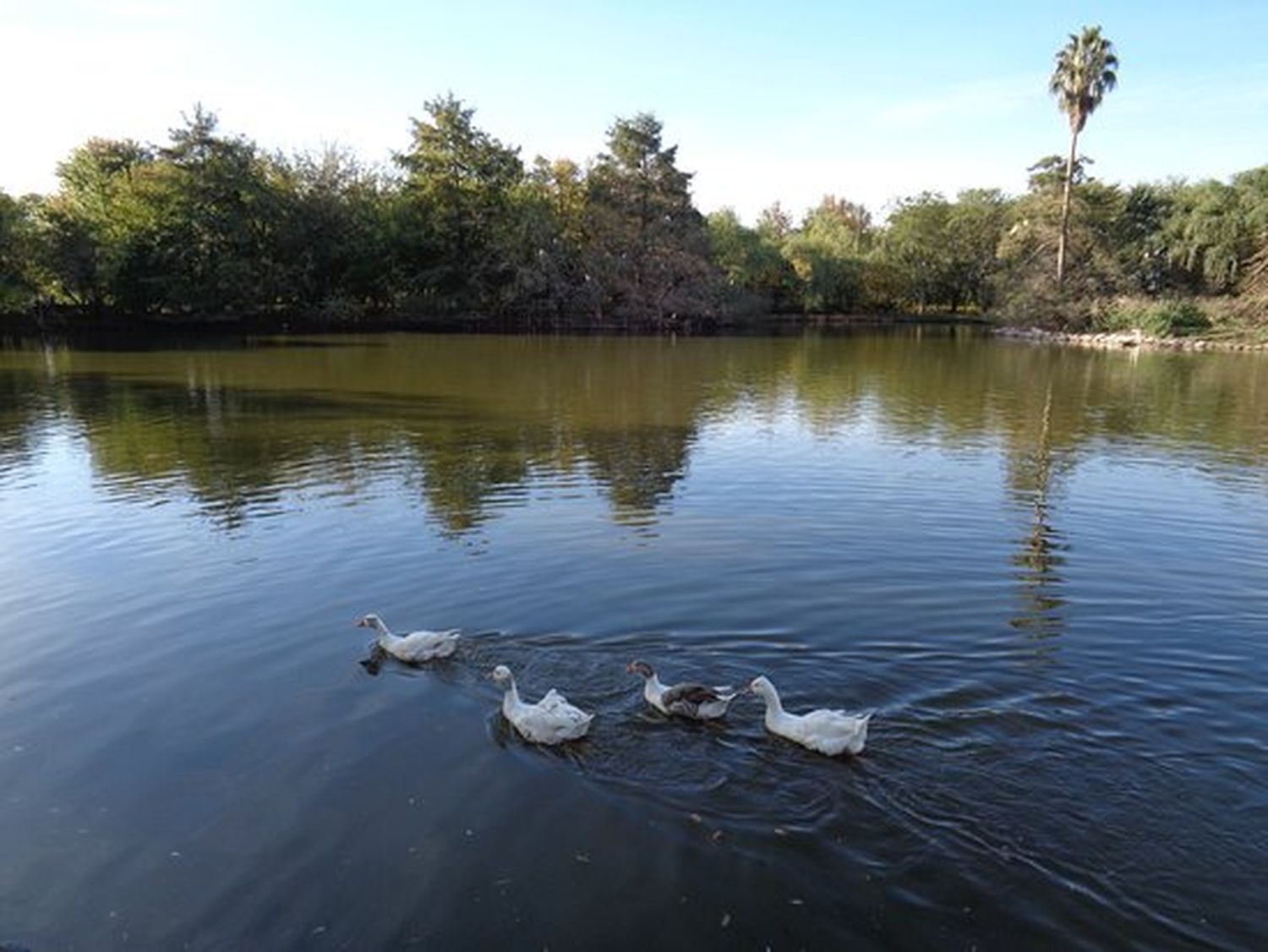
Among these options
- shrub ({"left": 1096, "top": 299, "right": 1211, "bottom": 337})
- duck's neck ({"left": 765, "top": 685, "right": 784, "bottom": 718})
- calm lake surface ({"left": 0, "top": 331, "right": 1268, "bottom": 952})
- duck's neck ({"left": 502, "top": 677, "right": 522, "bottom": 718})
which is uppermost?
shrub ({"left": 1096, "top": 299, "right": 1211, "bottom": 337})

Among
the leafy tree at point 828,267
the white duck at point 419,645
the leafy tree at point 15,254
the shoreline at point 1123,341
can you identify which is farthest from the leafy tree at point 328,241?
the white duck at point 419,645

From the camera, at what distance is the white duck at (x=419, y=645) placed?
10117 mm

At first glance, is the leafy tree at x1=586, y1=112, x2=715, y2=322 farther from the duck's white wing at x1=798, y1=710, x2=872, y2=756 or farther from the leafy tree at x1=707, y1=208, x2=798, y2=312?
the duck's white wing at x1=798, y1=710, x2=872, y2=756

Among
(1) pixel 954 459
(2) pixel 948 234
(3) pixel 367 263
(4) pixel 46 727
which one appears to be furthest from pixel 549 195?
(4) pixel 46 727

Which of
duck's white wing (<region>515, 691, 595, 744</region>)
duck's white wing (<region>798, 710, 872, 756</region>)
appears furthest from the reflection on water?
duck's white wing (<region>798, 710, 872, 756</region>)

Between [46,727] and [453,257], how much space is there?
70900 mm

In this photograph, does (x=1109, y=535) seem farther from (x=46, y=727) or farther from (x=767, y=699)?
(x=46, y=727)

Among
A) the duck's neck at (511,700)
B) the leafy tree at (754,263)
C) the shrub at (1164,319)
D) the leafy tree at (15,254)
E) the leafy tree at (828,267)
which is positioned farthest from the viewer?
the leafy tree at (828,267)

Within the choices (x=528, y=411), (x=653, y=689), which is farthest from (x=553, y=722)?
(x=528, y=411)

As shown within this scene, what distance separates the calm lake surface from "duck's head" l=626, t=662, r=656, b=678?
143 millimetres

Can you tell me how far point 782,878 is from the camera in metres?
6.61

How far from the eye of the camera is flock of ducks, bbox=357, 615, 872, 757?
792 centimetres

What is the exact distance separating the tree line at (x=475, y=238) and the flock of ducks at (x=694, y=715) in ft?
216

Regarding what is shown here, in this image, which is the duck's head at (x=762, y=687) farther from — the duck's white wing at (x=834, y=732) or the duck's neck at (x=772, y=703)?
the duck's white wing at (x=834, y=732)
